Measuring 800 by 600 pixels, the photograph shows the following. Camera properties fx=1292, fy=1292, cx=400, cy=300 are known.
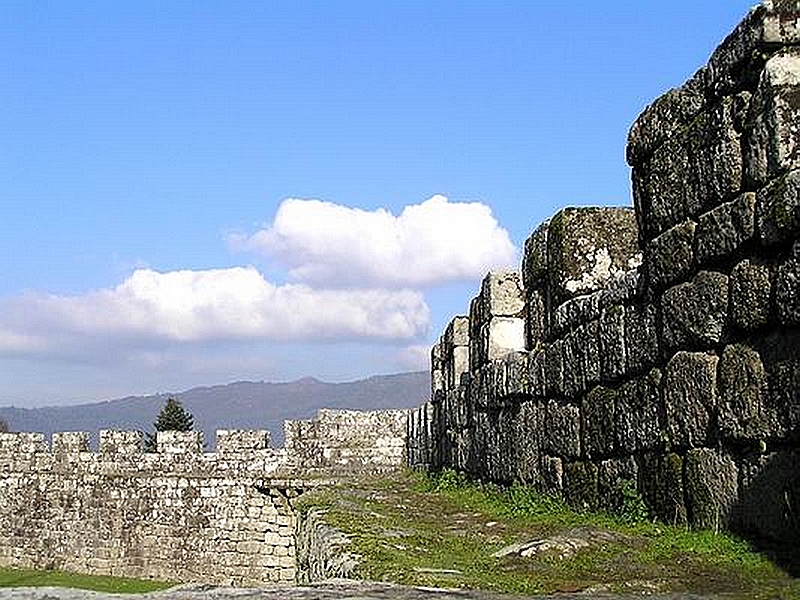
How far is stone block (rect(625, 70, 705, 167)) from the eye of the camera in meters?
6.82

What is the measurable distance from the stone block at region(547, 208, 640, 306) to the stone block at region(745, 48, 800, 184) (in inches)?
129

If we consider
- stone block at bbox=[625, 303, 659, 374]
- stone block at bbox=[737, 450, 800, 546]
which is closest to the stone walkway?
stone block at bbox=[737, 450, 800, 546]

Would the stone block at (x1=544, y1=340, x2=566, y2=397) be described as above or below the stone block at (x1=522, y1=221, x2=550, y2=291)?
below

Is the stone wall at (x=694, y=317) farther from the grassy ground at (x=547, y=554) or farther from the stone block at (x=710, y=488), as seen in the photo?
the grassy ground at (x=547, y=554)

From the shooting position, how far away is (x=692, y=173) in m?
6.70

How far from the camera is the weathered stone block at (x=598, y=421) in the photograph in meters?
7.92

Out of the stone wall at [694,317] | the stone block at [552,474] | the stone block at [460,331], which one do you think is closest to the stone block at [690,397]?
the stone wall at [694,317]

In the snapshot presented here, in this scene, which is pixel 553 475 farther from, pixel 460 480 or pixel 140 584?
pixel 140 584

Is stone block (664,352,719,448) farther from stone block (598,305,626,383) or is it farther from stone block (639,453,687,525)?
stone block (598,305,626,383)

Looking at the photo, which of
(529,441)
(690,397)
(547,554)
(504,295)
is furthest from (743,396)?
(504,295)

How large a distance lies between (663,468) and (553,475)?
2184mm

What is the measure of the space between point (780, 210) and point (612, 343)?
2.37m

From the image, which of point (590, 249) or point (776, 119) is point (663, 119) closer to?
point (776, 119)

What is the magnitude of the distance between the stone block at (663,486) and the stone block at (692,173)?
1.26 m
